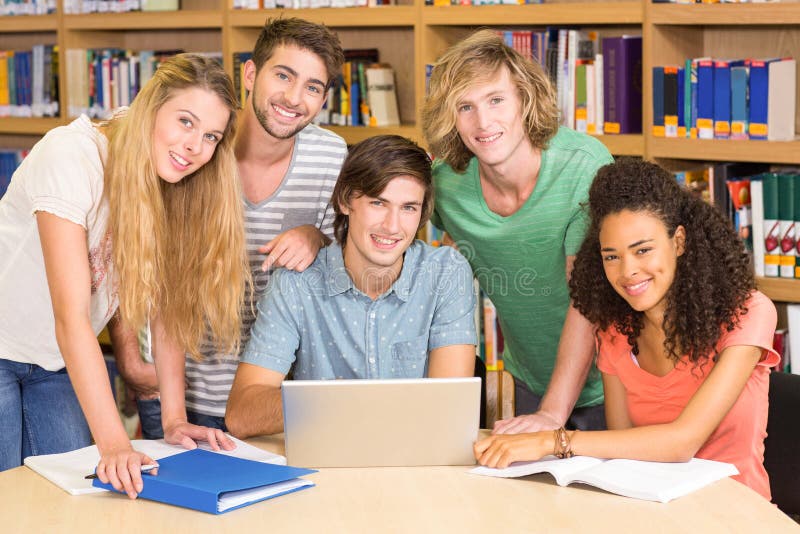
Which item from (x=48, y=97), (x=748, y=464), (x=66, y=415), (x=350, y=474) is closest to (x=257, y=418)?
(x=350, y=474)

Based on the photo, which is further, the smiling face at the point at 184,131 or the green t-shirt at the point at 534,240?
the green t-shirt at the point at 534,240

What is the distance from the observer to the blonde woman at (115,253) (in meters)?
1.87

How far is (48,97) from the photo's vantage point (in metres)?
4.32

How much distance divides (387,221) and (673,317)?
25.1 inches

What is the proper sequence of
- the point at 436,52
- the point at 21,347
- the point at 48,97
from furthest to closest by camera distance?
the point at 48,97 → the point at 436,52 → the point at 21,347

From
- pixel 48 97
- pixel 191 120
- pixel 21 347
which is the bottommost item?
pixel 21 347

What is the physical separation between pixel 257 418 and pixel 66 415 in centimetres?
46

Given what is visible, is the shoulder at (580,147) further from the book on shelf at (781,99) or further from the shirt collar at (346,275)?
the book on shelf at (781,99)

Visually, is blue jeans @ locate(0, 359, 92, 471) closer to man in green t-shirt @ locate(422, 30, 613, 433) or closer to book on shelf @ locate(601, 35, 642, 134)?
man in green t-shirt @ locate(422, 30, 613, 433)

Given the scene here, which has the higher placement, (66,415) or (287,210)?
(287,210)

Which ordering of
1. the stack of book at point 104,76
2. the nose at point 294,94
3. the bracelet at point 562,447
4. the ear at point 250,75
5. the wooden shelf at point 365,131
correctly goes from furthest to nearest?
the stack of book at point 104,76 < the wooden shelf at point 365,131 < the ear at point 250,75 < the nose at point 294,94 < the bracelet at point 562,447

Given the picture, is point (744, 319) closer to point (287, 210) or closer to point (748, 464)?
point (748, 464)

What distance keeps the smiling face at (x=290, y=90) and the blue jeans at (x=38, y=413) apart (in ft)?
2.52

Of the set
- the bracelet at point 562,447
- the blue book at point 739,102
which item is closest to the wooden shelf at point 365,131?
the blue book at point 739,102
